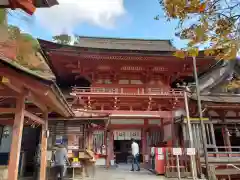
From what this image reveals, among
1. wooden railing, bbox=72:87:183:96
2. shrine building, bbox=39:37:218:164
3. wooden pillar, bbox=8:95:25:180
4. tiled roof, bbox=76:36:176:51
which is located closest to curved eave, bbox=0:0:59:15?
wooden pillar, bbox=8:95:25:180

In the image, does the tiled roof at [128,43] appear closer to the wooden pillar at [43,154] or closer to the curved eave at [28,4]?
the wooden pillar at [43,154]

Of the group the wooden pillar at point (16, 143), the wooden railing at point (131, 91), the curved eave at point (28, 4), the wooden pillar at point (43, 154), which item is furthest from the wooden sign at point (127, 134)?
the curved eave at point (28, 4)

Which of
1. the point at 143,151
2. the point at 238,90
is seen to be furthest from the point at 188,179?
the point at 238,90

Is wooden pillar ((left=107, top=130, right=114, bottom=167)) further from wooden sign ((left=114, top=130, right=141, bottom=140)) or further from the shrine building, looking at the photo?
wooden sign ((left=114, top=130, right=141, bottom=140))

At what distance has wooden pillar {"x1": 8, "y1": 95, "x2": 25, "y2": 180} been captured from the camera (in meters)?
4.17

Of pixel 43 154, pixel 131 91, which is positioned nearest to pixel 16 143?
pixel 43 154

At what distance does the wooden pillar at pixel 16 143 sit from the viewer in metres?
4.17

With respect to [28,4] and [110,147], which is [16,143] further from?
[110,147]

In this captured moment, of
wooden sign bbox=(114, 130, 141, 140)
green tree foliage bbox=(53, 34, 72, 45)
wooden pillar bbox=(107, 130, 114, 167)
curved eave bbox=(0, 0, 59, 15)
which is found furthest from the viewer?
green tree foliage bbox=(53, 34, 72, 45)

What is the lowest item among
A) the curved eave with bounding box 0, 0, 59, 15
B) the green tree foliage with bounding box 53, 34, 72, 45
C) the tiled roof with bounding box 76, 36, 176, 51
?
the curved eave with bounding box 0, 0, 59, 15

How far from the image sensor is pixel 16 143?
432 cm

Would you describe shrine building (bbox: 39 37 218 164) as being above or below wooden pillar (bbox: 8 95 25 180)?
above

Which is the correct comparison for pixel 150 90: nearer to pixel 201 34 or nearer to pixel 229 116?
pixel 229 116

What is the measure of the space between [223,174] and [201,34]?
9.26m
